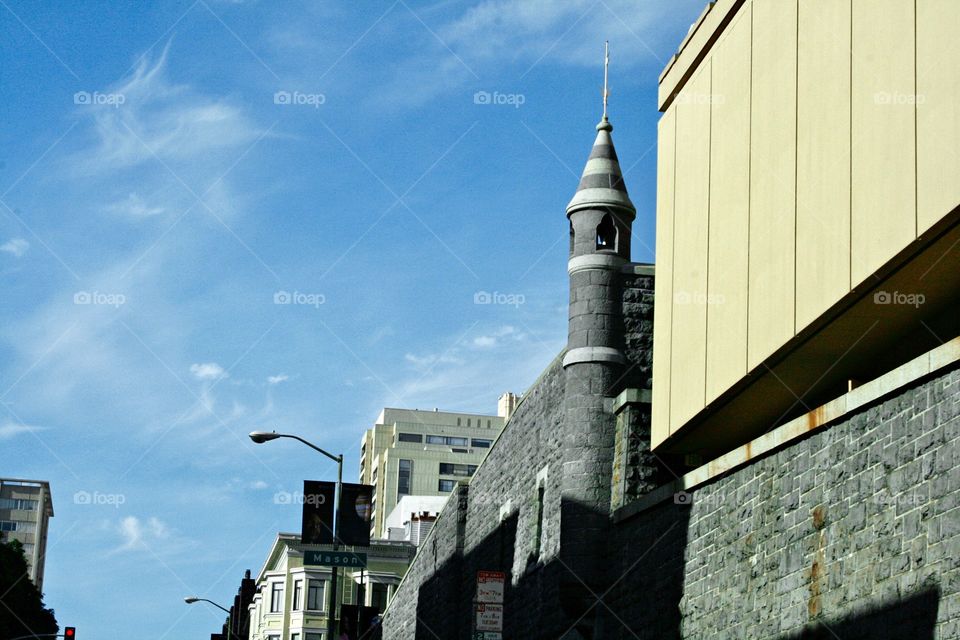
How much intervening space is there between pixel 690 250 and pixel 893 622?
1063cm

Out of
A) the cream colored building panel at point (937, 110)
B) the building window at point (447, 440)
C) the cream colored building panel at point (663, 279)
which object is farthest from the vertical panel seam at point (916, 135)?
the building window at point (447, 440)

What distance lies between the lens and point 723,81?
22.2 meters

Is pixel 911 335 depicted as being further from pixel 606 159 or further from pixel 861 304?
pixel 606 159

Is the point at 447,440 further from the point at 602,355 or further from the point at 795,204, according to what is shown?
the point at 795,204

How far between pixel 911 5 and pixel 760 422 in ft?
29.3

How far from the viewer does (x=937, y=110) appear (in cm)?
1491

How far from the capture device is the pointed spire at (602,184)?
2748 centimetres

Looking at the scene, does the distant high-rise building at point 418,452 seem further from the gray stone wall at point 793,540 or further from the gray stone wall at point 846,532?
the gray stone wall at point 846,532

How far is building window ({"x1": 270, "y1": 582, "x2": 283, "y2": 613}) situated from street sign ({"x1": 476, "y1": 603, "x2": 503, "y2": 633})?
6829 cm

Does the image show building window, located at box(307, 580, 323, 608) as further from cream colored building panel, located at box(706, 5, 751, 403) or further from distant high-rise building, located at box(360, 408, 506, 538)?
cream colored building panel, located at box(706, 5, 751, 403)

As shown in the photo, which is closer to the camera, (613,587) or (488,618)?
(488,618)

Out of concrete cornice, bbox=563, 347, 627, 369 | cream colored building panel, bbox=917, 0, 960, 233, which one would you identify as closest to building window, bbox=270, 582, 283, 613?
concrete cornice, bbox=563, 347, 627, 369

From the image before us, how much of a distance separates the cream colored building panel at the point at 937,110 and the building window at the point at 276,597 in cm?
7833

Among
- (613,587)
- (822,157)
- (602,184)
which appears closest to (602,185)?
(602,184)
